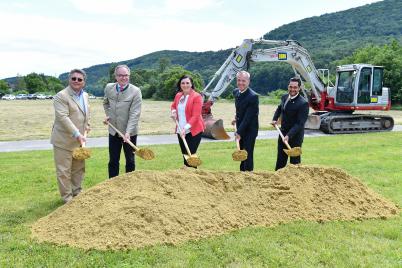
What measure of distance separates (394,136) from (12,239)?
13899 mm

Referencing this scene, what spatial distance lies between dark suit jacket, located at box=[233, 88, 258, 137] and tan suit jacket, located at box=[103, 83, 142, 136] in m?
1.52

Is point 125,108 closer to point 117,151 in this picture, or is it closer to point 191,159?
point 117,151

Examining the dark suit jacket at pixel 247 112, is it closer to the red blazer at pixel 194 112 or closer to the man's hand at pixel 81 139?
the red blazer at pixel 194 112

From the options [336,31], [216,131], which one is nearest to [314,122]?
[216,131]

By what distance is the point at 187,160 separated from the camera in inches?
237

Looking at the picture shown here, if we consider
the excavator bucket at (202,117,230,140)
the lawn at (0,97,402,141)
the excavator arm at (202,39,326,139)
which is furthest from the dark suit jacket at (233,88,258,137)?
the lawn at (0,97,402,141)

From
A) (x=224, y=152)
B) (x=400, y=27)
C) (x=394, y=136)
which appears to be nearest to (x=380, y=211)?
(x=224, y=152)

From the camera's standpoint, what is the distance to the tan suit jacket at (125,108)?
19.6 ft

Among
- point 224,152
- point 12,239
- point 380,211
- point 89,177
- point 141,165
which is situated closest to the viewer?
point 12,239

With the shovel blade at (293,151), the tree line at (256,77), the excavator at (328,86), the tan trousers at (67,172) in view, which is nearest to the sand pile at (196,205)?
the shovel blade at (293,151)

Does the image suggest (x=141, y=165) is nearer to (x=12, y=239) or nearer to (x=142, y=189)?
(x=142, y=189)

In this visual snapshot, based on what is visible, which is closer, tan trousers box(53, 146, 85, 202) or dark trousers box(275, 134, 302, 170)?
tan trousers box(53, 146, 85, 202)

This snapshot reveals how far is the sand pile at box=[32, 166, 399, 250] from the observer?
4516 millimetres

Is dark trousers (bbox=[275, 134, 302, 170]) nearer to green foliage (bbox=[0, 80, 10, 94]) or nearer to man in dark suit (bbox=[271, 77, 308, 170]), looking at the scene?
man in dark suit (bbox=[271, 77, 308, 170])
